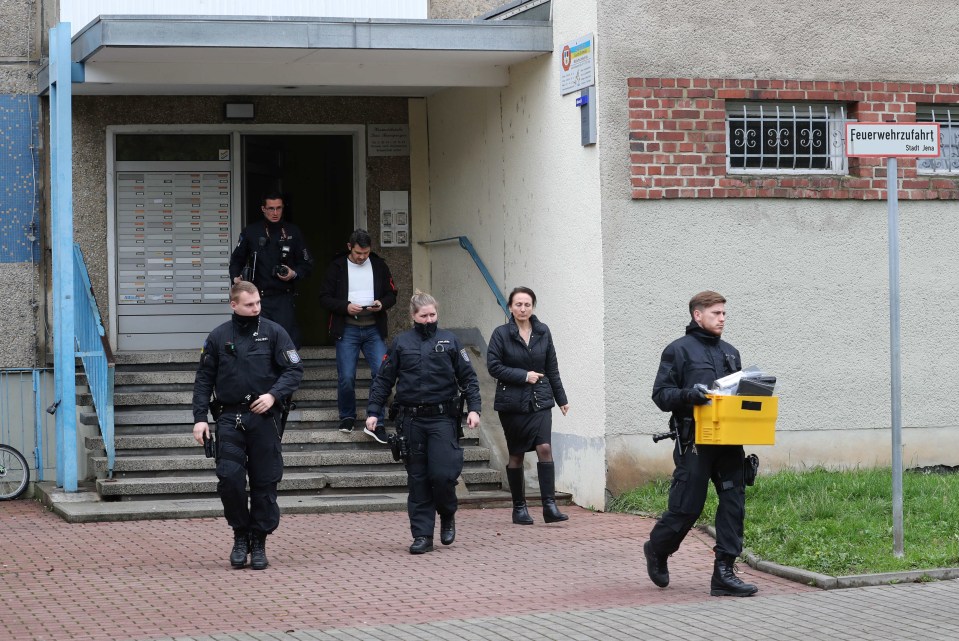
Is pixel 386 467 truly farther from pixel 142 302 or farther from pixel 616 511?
pixel 142 302

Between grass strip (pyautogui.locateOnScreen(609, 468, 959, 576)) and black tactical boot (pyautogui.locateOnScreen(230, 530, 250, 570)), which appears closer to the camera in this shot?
grass strip (pyautogui.locateOnScreen(609, 468, 959, 576))

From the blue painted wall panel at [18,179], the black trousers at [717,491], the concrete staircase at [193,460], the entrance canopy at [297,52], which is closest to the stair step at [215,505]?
the concrete staircase at [193,460]

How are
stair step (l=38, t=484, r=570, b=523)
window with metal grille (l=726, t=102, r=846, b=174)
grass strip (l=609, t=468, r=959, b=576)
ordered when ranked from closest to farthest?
grass strip (l=609, t=468, r=959, b=576) < stair step (l=38, t=484, r=570, b=523) < window with metal grille (l=726, t=102, r=846, b=174)

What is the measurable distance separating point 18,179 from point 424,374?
5765 millimetres

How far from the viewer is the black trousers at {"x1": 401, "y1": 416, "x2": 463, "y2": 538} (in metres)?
9.18

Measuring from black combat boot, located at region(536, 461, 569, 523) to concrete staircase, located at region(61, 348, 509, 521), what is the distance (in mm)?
988

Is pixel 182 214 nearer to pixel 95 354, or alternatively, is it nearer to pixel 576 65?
pixel 95 354

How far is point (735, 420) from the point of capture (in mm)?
7379

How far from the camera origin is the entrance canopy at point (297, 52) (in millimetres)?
11195

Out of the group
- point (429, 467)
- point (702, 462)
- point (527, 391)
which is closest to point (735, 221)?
point (527, 391)

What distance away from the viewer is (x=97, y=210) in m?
13.6

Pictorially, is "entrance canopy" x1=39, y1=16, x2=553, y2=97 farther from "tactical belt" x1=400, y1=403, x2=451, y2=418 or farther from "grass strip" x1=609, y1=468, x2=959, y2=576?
"grass strip" x1=609, y1=468, x2=959, y2=576

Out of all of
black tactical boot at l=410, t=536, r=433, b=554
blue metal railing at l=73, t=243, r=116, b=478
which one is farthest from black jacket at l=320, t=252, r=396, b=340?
black tactical boot at l=410, t=536, r=433, b=554

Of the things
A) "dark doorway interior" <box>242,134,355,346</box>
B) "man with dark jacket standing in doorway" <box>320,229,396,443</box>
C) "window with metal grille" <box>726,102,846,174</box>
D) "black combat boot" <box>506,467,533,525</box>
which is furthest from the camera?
"dark doorway interior" <box>242,134,355,346</box>
